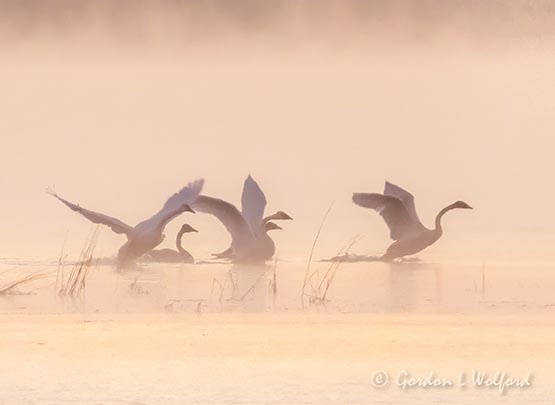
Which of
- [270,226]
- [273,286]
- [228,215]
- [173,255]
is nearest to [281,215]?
[270,226]

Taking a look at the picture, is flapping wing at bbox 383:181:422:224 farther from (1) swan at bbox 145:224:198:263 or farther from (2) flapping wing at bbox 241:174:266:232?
(1) swan at bbox 145:224:198:263

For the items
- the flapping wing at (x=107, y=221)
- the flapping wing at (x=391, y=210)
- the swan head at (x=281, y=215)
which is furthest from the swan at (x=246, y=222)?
the flapping wing at (x=391, y=210)

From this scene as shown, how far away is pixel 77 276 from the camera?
348 inches

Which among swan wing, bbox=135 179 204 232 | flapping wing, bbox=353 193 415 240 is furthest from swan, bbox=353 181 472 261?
swan wing, bbox=135 179 204 232

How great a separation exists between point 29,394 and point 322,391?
1032 mm

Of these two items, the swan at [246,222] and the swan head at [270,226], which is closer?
the swan at [246,222]

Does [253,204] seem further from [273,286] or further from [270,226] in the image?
[273,286]

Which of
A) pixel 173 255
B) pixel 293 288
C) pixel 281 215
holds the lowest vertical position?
pixel 293 288

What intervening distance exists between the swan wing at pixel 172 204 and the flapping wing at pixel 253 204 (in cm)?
51

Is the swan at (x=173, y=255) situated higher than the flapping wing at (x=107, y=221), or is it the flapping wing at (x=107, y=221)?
the flapping wing at (x=107, y=221)

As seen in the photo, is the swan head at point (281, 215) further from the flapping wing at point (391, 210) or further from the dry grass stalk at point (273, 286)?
the dry grass stalk at point (273, 286)

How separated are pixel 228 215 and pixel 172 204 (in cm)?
50

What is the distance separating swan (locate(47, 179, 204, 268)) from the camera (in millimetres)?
10000

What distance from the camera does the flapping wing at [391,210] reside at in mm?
10539
